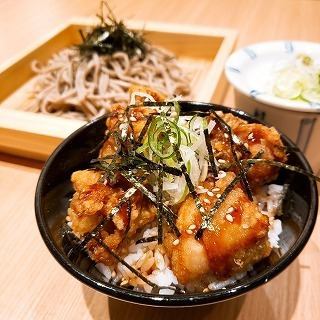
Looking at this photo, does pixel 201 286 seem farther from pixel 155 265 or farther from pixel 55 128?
pixel 55 128

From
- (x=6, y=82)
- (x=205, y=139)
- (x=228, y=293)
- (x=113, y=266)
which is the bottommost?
(x=6, y=82)

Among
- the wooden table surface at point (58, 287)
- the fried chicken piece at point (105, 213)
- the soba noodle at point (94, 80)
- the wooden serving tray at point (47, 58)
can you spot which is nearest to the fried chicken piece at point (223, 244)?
the fried chicken piece at point (105, 213)

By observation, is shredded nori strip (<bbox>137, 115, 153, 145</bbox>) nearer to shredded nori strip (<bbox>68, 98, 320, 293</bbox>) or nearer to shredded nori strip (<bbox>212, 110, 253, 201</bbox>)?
shredded nori strip (<bbox>68, 98, 320, 293</bbox>)

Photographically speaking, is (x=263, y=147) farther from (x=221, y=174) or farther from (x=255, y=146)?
(x=221, y=174)

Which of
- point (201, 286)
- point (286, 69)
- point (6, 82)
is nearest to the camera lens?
point (201, 286)

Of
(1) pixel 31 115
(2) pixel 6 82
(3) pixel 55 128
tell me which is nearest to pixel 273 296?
(3) pixel 55 128

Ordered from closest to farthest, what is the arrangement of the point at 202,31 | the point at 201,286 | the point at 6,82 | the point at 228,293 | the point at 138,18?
1. the point at 228,293
2. the point at 201,286
3. the point at 6,82
4. the point at 202,31
5. the point at 138,18
